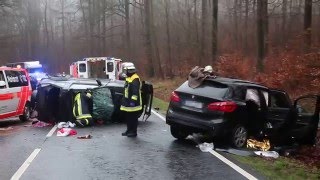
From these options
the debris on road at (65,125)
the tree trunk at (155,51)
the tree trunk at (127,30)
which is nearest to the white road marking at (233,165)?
the debris on road at (65,125)

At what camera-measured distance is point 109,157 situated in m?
8.98

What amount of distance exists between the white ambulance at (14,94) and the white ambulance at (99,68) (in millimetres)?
15400

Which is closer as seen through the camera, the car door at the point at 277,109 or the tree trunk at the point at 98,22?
the car door at the point at 277,109

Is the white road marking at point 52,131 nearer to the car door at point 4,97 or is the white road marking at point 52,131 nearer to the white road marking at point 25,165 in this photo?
the car door at point 4,97

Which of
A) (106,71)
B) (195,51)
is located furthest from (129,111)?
(195,51)

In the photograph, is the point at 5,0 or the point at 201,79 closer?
the point at 201,79

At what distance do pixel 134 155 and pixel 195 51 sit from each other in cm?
3130

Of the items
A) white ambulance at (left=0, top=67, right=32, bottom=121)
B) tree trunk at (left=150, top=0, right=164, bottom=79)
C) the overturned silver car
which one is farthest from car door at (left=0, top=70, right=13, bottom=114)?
tree trunk at (left=150, top=0, right=164, bottom=79)

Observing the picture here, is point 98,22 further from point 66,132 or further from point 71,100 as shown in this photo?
point 66,132

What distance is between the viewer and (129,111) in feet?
37.8

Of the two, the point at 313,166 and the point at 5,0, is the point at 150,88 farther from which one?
the point at 5,0

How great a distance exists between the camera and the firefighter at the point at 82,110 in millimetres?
13406

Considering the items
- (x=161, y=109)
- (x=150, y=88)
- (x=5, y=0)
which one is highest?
(x=5, y=0)

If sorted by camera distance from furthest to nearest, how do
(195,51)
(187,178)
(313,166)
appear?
(195,51)
(313,166)
(187,178)
